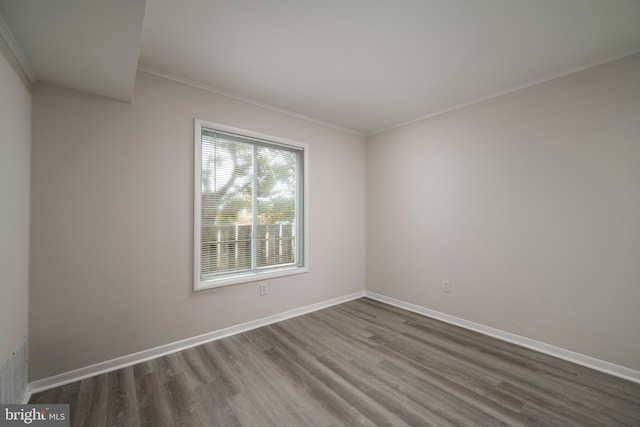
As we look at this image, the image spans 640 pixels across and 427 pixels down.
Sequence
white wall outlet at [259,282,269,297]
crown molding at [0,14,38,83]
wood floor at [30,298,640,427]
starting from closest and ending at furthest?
crown molding at [0,14,38,83] < wood floor at [30,298,640,427] < white wall outlet at [259,282,269,297]

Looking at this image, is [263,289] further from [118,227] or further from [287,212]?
[118,227]

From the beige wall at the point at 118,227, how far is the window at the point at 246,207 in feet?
0.45

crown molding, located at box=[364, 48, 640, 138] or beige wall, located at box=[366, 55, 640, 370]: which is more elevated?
crown molding, located at box=[364, 48, 640, 138]

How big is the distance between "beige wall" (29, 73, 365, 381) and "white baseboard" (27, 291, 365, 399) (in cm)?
5

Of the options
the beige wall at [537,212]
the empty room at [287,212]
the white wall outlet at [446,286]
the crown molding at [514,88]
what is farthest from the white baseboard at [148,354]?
the crown molding at [514,88]

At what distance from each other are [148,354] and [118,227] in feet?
3.78

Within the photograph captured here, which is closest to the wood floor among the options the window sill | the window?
the window sill

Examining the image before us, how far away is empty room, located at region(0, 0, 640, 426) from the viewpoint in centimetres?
167

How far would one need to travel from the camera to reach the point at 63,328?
1.99 m

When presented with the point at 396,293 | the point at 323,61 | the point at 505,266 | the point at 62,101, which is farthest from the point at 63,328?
the point at 505,266

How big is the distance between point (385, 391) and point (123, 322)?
220 centimetres

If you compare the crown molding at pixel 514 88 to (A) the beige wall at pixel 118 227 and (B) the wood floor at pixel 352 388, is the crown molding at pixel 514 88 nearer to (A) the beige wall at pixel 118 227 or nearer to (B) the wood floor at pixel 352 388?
(A) the beige wall at pixel 118 227

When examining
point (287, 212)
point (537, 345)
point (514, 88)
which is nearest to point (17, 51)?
point (287, 212)

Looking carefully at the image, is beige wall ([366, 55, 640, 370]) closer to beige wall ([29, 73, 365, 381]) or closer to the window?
the window
